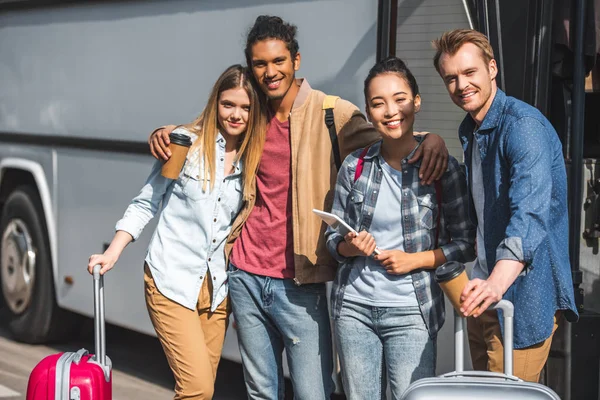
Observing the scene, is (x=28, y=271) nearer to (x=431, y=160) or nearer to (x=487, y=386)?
(x=431, y=160)

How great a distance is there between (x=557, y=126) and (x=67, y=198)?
141 inches

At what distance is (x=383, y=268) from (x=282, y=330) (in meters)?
0.59

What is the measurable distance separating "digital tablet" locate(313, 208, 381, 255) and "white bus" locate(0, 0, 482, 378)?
1.09 metres

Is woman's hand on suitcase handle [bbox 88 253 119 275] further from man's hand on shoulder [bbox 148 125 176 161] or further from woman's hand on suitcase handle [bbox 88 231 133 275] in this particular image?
man's hand on shoulder [bbox 148 125 176 161]

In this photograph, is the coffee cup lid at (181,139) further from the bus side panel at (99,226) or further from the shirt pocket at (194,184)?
the bus side panel at (99,226)

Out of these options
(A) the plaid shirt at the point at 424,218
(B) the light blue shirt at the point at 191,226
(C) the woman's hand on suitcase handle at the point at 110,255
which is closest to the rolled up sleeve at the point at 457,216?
(A) the plaid shirt at the point at 424,218

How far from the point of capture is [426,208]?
3322mm

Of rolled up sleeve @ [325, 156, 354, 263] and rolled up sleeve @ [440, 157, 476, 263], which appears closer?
rolled up sleeve @ [440, 157, 476, 263]

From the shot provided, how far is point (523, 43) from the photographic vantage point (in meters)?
3.91

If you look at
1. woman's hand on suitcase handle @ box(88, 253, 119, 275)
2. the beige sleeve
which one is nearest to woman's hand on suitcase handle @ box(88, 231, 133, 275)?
woman's hand on suitcase handle @ box(88, 253, 119, 275)

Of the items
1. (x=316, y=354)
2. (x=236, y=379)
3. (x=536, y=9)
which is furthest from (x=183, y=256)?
(x=236, y=379)

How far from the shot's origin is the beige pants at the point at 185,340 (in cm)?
377

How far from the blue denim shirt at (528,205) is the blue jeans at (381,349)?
1.04ft

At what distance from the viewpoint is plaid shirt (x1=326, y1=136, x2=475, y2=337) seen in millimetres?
3322
